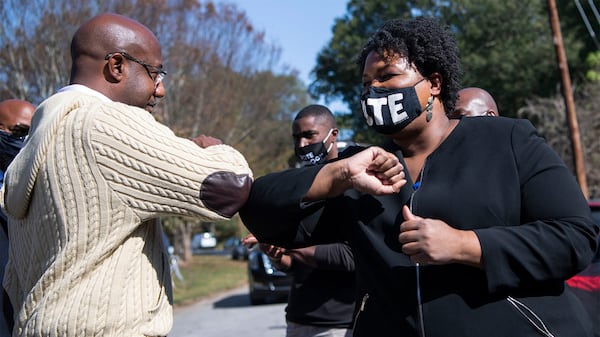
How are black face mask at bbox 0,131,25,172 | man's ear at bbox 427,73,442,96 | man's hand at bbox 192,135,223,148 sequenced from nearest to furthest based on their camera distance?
man's hand at bbox 192,135,223,148, man's ear at bbox 427,73,442,96, black face mask at bbox 0,131,25,172

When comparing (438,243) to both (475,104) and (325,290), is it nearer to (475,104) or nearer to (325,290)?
(475,104)

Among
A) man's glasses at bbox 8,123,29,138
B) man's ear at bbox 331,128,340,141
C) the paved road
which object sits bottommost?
the paved road

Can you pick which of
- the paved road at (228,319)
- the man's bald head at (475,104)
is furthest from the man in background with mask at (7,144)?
the paved road at (228,319)

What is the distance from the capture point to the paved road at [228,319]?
36.6 feet

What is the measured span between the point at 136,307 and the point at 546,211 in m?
1.31

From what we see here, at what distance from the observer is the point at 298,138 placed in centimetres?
514

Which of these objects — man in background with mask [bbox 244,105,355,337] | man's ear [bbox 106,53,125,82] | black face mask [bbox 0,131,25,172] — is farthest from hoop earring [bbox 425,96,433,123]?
black face mask [bbox 0,131,25,172]

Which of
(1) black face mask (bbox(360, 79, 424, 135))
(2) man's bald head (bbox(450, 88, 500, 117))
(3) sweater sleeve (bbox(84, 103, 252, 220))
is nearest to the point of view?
(3) sweater sleeve (bbox(84, 103, 252, 220))

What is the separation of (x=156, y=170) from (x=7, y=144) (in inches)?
61.4

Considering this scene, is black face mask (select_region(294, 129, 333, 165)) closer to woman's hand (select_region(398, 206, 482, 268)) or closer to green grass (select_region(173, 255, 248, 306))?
woman's hand (select_region(398, 206, 482, 268))

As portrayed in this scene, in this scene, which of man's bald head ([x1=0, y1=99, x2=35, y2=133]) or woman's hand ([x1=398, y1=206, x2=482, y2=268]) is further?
man's bald head ([x1=0, y1=99, x2=35, y2=133])

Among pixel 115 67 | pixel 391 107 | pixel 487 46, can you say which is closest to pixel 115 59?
pixel 115 67

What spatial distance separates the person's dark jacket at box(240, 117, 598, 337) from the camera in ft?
7.07

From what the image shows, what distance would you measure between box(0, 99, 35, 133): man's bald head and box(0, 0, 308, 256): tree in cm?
1174
